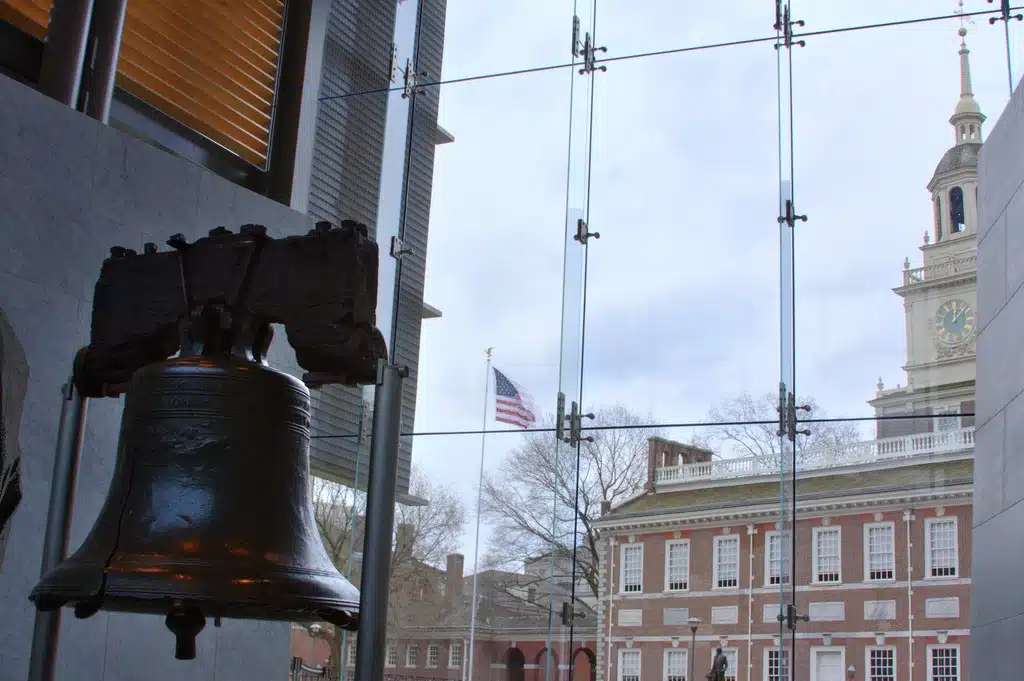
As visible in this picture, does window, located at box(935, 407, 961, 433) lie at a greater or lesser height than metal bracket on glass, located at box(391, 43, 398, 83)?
lesser

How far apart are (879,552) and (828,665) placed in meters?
0.67

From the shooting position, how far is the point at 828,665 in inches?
253

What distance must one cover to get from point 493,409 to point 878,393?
2329 millimetres

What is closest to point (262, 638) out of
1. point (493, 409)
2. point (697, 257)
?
point (493, 409)

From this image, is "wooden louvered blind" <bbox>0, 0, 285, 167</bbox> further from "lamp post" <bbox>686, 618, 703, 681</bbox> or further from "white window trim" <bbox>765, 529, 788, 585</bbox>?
"lamp post" <bbox>686, 618, 703, 681</bbox>

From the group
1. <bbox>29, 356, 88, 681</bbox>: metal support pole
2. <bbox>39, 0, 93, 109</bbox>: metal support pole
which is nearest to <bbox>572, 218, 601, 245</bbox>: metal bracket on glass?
<bbox>39, 0, 93, 109</bbox>: metal support pole

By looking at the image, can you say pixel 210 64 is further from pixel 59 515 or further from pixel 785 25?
pixel 785 25

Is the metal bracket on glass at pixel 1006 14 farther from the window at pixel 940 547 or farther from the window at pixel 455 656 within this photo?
the window at pixel 455 656

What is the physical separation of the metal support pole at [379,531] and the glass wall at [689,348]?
14.9 feet

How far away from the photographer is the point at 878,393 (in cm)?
655

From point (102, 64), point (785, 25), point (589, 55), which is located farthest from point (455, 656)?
point (102, 64)

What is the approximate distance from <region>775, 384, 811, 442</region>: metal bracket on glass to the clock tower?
411 millimetres

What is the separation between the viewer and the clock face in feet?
20.4

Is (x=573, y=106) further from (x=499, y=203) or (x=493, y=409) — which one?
(x=493, y=409)
